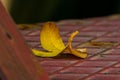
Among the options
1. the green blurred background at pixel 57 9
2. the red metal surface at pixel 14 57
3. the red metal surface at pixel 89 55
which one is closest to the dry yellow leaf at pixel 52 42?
the red metal surface at pixel 89 55

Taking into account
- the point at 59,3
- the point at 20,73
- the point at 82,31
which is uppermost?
the point at 20,73

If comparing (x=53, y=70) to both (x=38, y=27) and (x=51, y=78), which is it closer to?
(x=51, y=78)

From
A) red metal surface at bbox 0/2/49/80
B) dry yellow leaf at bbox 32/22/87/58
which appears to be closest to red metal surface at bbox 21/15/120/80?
dry yellow leaf at bbox 32/22/87/58

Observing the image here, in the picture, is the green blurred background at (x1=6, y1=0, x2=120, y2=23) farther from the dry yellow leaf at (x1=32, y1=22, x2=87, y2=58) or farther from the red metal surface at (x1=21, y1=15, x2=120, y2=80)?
the dry yellow leaf at (x1=32, y1=22, x2=87, y2=58)

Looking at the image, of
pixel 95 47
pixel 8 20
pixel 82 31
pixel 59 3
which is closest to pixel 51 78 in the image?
pixel 8 20

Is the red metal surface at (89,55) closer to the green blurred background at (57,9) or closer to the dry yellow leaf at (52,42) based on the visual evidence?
the dry yellow leaf at (52,42)
